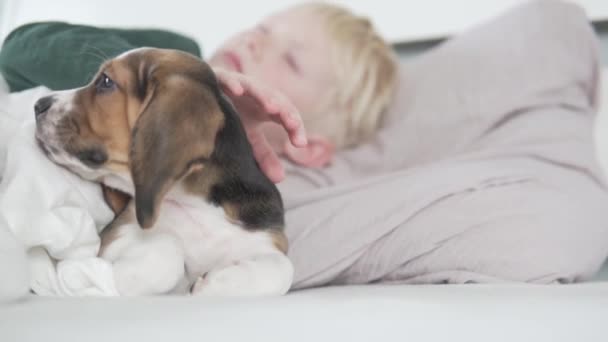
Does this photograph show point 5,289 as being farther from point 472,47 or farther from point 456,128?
point 472,47

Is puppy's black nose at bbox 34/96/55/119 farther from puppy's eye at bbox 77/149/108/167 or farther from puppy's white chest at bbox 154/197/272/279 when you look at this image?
puppy's white chest at bbox 154/197/272/279

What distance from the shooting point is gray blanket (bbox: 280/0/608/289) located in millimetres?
1437

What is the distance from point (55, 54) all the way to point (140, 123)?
0.44 meters

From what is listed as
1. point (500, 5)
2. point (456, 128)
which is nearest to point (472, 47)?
point (456, 128)

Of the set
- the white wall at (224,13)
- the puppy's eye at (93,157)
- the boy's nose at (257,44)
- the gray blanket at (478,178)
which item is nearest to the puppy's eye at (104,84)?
the puppy's eye at (93,157)

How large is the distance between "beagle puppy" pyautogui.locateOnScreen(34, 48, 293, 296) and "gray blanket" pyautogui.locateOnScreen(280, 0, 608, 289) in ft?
0.83

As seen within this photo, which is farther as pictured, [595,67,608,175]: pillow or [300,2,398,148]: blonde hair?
[300,2,398,148]: blonde hair

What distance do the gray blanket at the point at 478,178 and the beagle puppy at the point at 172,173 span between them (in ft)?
0.83

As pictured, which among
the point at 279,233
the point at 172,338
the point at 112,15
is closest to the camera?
the point at 172,338

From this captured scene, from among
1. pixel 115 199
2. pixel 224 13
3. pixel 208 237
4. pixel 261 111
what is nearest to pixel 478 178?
pixel 261 111

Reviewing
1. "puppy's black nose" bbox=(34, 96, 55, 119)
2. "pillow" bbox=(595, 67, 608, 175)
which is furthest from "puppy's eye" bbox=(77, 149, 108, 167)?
"pillow" bbox=(595, 67, 608, 175)

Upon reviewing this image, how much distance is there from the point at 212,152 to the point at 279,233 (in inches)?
9.4

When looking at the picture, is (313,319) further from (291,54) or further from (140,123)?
(291,54)

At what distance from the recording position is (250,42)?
87.2 inches
